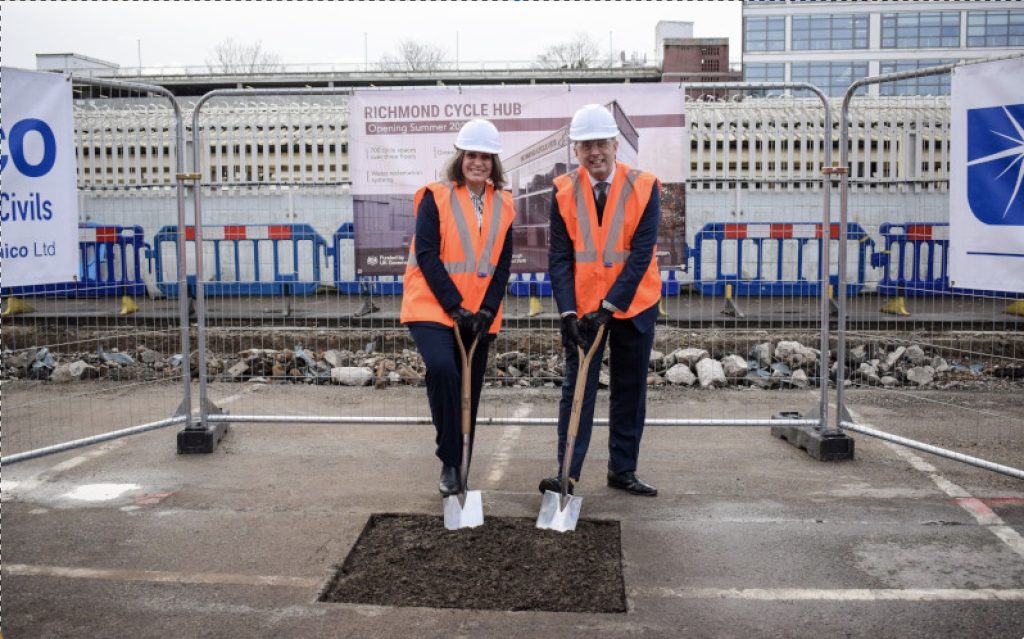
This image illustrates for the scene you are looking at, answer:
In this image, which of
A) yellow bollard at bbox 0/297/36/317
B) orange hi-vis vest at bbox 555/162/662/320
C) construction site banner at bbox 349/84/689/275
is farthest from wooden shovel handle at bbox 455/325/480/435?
yellow bollard at bbox 0/297/36/317

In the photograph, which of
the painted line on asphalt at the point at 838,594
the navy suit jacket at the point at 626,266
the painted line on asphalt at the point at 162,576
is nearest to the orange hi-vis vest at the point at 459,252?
the navy suit jacket at the point at 626,266

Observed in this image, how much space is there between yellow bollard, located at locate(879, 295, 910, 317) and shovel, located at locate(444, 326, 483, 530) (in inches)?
218

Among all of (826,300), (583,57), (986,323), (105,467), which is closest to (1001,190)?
(826,300)

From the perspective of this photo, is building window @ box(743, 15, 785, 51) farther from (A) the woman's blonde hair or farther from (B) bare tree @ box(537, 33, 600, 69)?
(A) the woman's blonde hair

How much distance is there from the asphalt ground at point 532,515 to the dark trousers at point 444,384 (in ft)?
1.23

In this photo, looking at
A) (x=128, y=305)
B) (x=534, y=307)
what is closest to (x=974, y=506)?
(x=534, y=307)

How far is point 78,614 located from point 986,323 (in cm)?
891

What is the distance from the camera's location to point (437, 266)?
5516 millimetres

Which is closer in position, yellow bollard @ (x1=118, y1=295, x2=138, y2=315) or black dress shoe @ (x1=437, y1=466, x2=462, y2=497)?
black dress shoe @ (x1=437, y1=466, x2=462, y2=497)

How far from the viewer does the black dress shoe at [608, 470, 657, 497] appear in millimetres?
5766

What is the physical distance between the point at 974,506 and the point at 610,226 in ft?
8.68

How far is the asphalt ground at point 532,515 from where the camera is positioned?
406cm

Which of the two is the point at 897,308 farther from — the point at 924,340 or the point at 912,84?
the point at 912,84

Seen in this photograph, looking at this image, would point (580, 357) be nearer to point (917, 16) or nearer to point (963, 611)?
point (963, 611)
